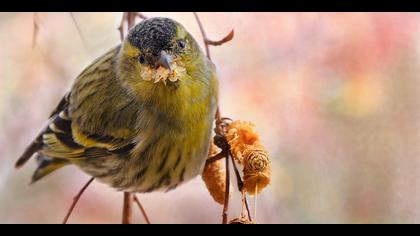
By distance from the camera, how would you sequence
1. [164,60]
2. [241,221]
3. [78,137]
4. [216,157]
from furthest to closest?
[78,137]
[216,157]
[164,60]
[241,221]

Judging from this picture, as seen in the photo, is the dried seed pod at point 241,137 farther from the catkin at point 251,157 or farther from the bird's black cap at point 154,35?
the bird's black cap at point 154,35

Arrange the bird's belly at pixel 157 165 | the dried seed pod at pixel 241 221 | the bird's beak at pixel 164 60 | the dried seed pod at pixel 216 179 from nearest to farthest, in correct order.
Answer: the dried seed pod at pixel 241 221, the bird's beak at pixel 164 60, the dried seed pod at pixel 216 179, the bird's belly at pixel 157 165

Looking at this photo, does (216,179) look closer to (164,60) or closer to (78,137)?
(164,60)

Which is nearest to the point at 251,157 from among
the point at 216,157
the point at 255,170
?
the point at 255,170

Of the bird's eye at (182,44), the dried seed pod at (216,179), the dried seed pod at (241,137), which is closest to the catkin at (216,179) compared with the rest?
the dried seed pod at (216,179)

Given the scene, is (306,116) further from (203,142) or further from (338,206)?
(203,142)

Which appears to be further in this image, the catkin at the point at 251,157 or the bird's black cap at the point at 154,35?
A: the bird's black cap at the point at 154,35

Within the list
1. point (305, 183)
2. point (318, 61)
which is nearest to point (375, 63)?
point (318, 61)
